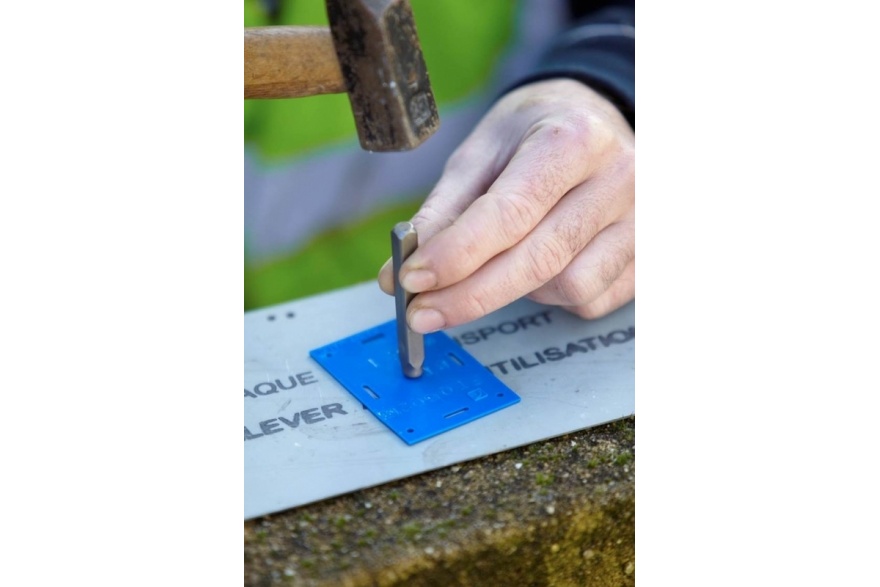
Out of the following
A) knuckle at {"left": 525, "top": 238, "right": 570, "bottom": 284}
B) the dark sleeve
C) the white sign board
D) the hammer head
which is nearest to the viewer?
the hammer head

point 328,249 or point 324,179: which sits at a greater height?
point 324,179

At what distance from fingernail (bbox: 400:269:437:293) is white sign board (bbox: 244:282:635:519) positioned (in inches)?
6.4

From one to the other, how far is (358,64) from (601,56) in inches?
26.9

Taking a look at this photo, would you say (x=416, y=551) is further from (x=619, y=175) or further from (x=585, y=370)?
(x=619, y=175)

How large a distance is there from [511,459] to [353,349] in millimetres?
285

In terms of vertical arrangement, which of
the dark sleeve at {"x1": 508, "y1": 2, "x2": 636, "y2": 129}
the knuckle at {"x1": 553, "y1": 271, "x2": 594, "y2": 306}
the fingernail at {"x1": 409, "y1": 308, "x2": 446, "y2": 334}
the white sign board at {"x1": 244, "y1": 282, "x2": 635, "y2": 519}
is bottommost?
the white sign board at {"x1": 244, "y1": 282, "x2": 635, "y2": 519}

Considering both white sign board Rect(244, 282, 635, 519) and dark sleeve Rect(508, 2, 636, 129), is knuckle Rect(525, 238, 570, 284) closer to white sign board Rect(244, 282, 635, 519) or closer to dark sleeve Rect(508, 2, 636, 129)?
white sign board Rect(244, 282, 635, 519)

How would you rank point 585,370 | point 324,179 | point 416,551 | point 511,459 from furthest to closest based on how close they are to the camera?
point 324,179 < point 585,370 < point 511,459 < point 416,551

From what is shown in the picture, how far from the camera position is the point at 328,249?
161 cm

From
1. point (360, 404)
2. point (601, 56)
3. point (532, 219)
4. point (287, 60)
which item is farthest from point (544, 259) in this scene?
point (601, 56)

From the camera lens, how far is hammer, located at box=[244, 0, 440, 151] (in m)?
0.78

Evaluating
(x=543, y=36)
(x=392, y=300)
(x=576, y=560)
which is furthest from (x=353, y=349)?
(x=543, y=36)

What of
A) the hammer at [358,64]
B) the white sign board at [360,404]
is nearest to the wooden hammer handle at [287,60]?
the hammer at [358,64]


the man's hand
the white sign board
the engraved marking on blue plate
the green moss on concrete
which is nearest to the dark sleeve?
the man's hand
